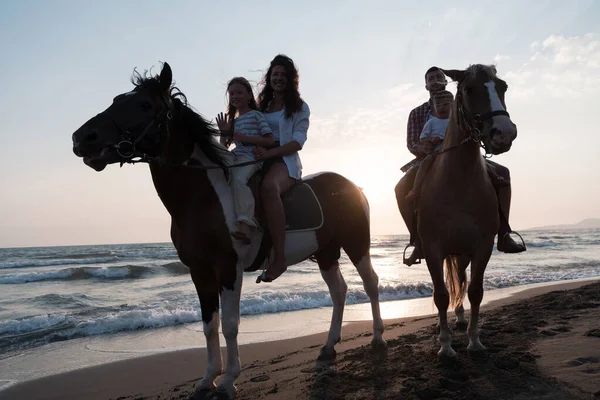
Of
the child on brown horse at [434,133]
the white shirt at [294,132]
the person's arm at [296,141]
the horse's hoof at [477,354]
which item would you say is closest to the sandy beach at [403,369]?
the horse's hoof at [477,354]

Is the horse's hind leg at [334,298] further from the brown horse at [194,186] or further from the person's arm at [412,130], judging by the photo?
the person's arm at [412,130]

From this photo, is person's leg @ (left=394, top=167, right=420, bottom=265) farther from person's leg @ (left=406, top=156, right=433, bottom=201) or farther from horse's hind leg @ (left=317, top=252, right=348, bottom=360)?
horse's hind leg @ (left=317, top=252, right=348, bottom=360)

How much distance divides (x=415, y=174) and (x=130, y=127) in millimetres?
2881

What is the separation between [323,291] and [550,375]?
825cm

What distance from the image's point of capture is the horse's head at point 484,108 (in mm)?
3221

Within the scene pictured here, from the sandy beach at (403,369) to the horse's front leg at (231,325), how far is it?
26cm

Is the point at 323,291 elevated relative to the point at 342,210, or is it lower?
lower

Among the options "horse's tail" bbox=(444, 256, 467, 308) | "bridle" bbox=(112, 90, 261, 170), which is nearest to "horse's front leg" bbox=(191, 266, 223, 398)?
"bridle" bbox=(112, 90, 261, 170)

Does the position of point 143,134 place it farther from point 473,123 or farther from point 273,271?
point 473,123

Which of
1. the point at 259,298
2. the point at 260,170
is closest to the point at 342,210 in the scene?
the point at 260,170

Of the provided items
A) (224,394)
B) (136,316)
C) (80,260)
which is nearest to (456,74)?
(224,394)

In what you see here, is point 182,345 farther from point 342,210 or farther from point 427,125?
point 427,125

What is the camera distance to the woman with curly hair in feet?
12.0

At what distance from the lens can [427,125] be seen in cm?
489
